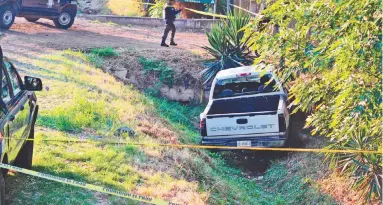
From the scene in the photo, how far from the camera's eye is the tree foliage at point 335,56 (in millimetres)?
5023

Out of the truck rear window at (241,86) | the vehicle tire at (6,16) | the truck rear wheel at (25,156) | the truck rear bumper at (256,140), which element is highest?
the vehicle tire at (6,16)

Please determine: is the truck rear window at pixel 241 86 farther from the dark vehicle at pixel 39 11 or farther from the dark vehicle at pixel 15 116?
the dark vehicle at pixel 39 11

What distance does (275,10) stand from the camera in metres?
6.62

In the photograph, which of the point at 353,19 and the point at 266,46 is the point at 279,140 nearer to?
the point at 266,46

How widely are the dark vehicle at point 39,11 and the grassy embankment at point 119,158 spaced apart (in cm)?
309

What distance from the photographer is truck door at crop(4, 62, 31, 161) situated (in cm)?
536

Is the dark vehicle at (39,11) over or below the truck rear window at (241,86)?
over

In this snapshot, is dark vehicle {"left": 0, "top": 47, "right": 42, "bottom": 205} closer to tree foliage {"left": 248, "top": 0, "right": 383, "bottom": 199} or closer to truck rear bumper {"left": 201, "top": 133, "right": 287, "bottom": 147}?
tree foliage {"left": 248, "top": 0, "right": 383, "bottom": 199}

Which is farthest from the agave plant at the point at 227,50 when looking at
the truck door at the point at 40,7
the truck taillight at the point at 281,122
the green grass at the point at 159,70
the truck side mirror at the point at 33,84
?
the truck side mirror at the point at 33,84

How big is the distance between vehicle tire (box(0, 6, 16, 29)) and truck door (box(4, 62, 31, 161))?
1063 cm

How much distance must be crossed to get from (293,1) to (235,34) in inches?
328

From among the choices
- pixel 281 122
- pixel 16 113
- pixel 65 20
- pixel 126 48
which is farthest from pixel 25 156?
pixel 65 20

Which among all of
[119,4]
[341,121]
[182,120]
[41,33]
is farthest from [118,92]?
[119,4]

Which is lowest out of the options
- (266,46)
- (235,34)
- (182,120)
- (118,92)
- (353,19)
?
(182,120)
